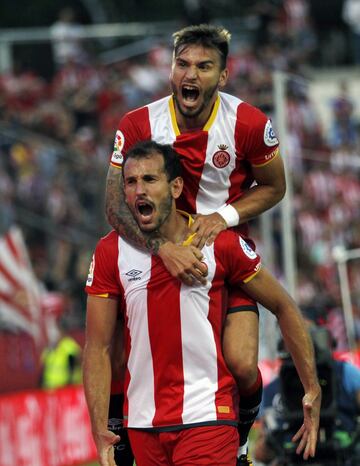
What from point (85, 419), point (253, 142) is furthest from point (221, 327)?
point (85, 419)

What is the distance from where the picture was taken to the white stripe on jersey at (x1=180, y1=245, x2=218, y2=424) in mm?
6707

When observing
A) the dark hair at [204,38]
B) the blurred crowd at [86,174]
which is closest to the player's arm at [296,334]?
the dark hair at [204,38]

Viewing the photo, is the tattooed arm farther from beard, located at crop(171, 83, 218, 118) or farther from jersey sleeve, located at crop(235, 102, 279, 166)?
jersey sleeve, located at crop(235, 102, 279, 166)

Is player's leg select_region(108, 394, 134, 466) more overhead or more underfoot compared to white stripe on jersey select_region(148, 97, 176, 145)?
more underfoot

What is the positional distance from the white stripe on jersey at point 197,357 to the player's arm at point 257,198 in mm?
334

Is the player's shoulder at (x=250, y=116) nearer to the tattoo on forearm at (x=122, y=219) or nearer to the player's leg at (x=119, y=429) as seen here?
the tattoo on forearm at (x=122, y=219)

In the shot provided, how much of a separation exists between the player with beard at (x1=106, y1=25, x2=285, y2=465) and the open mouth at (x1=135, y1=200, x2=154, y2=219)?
152 mm

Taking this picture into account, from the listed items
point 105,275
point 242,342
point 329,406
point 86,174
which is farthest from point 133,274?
point 86,174

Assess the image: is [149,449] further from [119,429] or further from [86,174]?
[86,174]

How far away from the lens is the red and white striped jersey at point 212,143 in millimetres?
7133

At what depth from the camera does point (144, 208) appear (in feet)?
22.0

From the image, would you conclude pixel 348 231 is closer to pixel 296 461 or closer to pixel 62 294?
pixel 62 294

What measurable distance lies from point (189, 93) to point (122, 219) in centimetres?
73

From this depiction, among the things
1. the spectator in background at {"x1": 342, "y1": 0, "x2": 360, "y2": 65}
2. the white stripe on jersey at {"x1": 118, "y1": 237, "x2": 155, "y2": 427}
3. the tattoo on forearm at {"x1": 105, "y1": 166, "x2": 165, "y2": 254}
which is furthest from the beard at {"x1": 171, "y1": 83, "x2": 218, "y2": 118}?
the spectator in background at {"x1": 342, "y1": 0, "x2": 360, "y2": 65}
